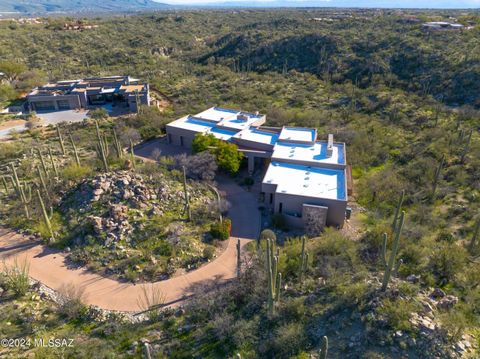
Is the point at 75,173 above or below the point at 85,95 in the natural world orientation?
below

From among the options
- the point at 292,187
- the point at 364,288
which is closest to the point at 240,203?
the point at 292,187

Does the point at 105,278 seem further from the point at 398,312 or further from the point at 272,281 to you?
the point at 398,312

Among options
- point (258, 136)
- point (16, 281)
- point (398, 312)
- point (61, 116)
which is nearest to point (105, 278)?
point (16, 281)

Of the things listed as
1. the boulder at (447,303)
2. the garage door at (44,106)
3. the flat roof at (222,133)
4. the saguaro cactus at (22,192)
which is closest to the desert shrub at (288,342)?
the boulder at (447,303)

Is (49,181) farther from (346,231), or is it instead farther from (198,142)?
(346,231)

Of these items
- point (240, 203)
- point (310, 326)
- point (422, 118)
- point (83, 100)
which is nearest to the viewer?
point (310, 326)

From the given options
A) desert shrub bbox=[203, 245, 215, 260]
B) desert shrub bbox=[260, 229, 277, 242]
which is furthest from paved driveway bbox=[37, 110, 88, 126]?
desert shrub bbox=[260, 229, 277, 242]

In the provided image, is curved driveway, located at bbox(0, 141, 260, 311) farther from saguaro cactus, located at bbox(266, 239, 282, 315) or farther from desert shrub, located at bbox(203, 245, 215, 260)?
saguaro cactus, located at bbox(266, 239, 282, 315)
